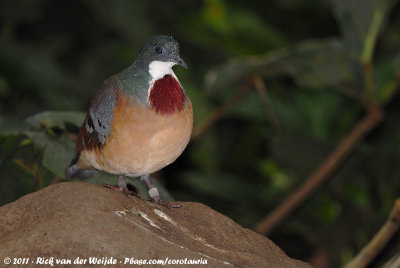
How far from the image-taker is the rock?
95.7 inches

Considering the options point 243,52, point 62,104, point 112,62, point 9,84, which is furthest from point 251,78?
point 9,84

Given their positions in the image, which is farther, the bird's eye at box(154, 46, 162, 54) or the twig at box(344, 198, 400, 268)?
the twig at box(344, 198, 400, 268)

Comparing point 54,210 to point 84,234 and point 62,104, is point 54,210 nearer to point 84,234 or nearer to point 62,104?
point 84,234

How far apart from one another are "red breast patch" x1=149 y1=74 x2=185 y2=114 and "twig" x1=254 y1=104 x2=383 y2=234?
87.5 inches

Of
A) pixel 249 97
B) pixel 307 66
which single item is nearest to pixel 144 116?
pixel 307 66

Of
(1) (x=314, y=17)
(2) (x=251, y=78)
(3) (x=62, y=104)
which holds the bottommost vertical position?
(3) (x=62, y=104)

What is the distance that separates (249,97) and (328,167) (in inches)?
71.2

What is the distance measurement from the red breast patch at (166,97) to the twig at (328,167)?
2.22 meters

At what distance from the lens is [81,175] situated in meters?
3.62

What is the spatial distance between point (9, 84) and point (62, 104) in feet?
3.24

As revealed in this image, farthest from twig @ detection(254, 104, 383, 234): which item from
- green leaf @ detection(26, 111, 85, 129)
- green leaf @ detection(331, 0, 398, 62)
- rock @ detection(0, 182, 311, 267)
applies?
rock @ detection(0, 182, 311, 267)

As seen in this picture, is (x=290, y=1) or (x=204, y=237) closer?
(x=204, y=237)

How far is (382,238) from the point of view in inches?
136

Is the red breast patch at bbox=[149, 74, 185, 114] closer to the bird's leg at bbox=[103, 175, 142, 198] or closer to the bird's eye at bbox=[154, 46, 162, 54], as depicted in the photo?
the bird's eye at bbox=[154, 46, 162, 54]
